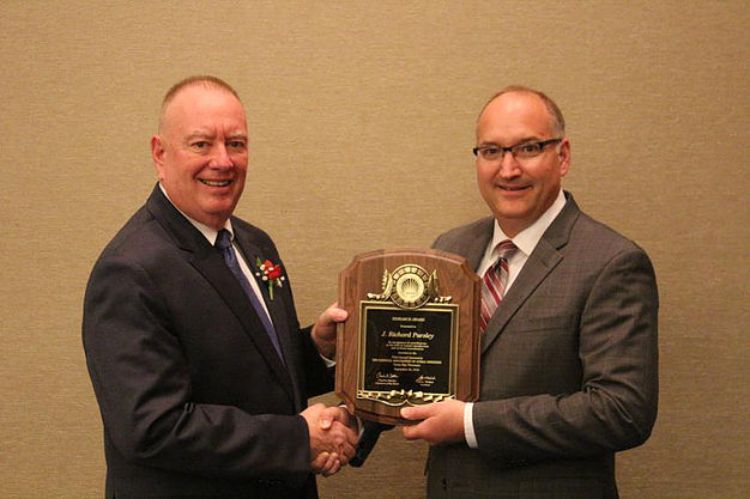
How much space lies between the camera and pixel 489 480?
205cm

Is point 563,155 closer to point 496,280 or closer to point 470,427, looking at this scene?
point 496,280

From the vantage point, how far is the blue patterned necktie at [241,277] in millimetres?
2186

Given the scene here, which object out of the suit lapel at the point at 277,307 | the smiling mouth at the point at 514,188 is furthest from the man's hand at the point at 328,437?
the smiling mouth at the point at 514,188

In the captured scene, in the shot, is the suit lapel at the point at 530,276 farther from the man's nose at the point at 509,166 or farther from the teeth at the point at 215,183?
the teeth at the point at 215,183

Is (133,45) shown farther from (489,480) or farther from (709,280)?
(709,280)

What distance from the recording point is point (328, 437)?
2.12m

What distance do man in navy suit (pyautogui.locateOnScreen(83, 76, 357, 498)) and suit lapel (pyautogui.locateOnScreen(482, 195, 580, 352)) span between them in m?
0.40

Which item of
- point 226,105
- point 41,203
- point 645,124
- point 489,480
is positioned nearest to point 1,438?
point 41,203

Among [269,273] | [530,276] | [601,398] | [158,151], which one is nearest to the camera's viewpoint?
[601,398]

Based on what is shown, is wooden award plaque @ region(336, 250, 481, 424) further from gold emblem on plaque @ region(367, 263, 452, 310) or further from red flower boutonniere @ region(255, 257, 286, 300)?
red flower boutonniere @ region(255, 257, 286, 300)

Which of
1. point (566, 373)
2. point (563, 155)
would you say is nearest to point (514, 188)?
point (563, 155)

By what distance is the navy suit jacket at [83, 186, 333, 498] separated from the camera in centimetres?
194

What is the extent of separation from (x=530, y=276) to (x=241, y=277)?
2.52 ft

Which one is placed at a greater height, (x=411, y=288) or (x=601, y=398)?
(x=411, y=288)
